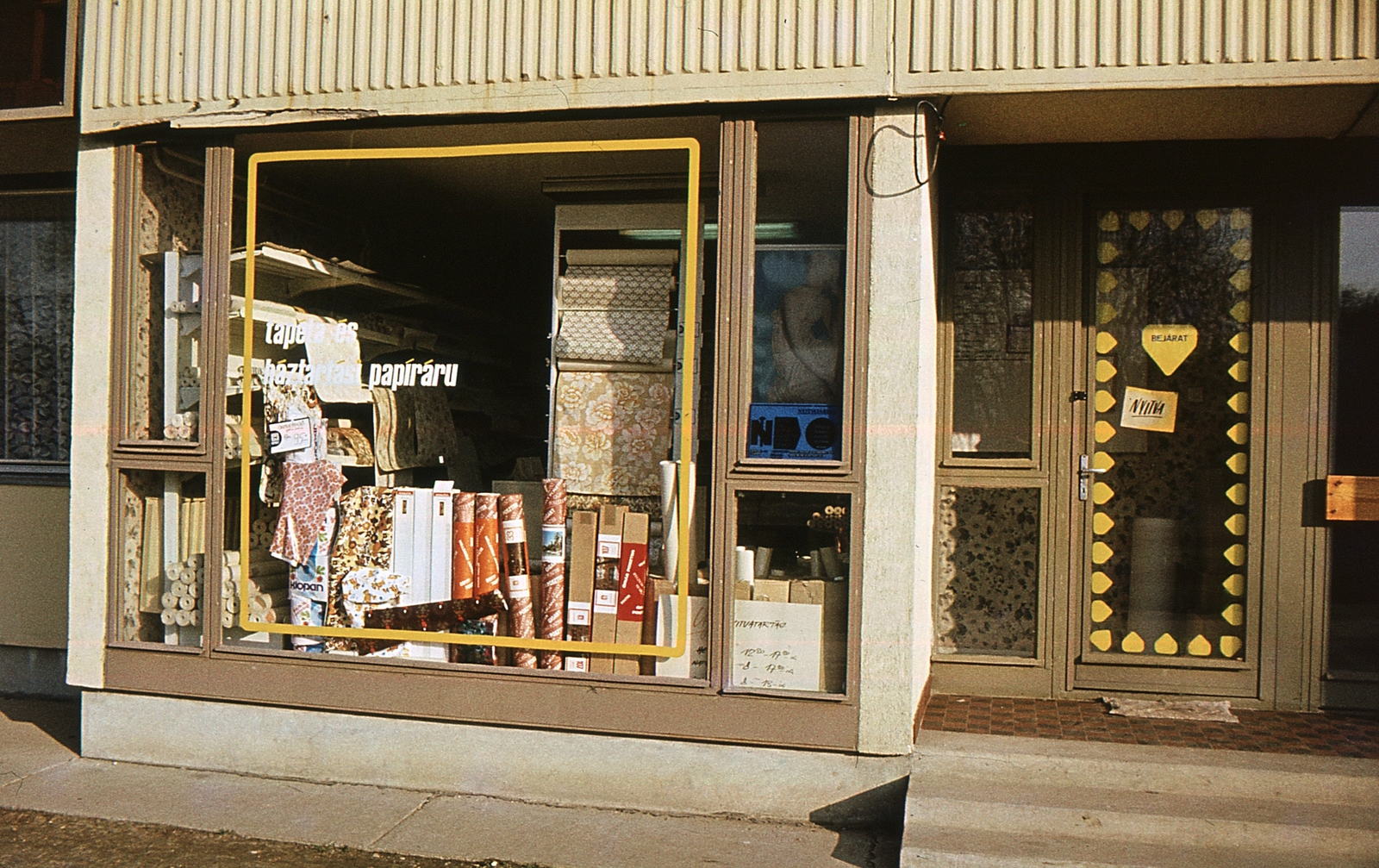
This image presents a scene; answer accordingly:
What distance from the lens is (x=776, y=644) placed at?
191 inches

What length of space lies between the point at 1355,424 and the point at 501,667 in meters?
4.28

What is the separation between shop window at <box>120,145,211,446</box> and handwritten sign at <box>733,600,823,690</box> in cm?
297

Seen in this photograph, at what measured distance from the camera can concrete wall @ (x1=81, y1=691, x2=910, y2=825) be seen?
467cm

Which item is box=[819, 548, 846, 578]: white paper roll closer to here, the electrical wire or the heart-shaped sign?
the electrical wire

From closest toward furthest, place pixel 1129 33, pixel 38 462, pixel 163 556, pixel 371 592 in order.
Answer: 1. pixel 1129 33
2. pixel 371 592
3. pixel 163 556
4. pixel 38 462

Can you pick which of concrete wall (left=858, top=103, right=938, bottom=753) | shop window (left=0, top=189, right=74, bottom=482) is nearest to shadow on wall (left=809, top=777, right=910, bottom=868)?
concrete wall (left=858, top=103, right=938, bottom=753)

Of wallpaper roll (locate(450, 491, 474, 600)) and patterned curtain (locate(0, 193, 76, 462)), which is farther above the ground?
patterned curtain (locate(0, 193, 76, 462))

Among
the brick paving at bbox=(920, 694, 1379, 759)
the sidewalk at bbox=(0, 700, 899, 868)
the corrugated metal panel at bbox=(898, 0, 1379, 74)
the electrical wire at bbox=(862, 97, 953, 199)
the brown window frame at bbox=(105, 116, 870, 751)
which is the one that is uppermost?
the corrugated metal panel at bbox=(898, 0, 1379, 74)

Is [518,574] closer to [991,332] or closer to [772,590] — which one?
[772,590]

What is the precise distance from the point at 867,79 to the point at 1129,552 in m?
2.71

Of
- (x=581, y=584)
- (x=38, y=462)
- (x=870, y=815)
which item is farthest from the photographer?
(x=38, y=462)

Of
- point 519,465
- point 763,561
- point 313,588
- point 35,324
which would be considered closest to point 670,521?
point 763,561

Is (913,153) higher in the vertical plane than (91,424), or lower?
higher

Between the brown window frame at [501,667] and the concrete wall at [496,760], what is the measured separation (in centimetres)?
7
